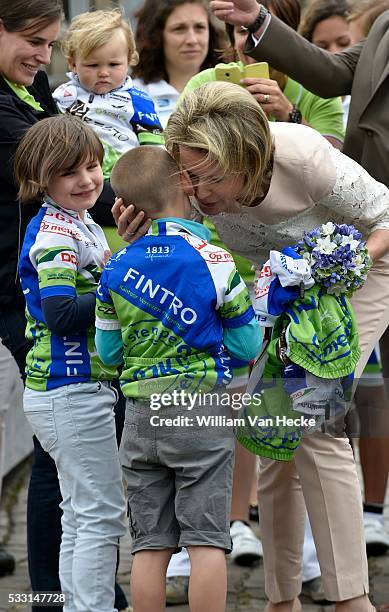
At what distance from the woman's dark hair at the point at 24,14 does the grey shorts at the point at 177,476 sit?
1295mm

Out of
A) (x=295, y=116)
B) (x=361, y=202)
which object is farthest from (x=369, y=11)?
(x=361, y=202)

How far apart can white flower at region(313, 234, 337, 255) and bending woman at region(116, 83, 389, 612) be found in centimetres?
23

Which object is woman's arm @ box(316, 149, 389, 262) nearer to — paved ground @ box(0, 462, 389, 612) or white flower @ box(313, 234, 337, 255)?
white flower @ box(313, 234, 337, 255)

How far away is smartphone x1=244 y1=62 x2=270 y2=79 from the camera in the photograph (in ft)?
13.2

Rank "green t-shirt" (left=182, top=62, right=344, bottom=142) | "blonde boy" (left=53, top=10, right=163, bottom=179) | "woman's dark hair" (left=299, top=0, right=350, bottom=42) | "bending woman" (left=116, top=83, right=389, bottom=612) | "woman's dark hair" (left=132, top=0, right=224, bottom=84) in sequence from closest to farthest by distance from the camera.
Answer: "bending woman" (left=116, top=83, right=389, bottom=612), "blonde boy" (left=53, top=10, right=163, bottom=179), "green t-shirt" (left=182, top=62, right=344, bottom=142), "woman's dark hair" (left=132, top=0, right=224, bottom=84), "woman's dark hair" (left=299, top=0, right=350, bottom=42)

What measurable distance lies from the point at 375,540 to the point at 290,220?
1.84m

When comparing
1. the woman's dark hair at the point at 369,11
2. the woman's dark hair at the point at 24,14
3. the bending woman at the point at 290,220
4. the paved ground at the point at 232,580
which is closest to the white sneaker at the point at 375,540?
the paved ground at the point at 232,580

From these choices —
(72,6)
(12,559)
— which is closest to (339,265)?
(12,559)

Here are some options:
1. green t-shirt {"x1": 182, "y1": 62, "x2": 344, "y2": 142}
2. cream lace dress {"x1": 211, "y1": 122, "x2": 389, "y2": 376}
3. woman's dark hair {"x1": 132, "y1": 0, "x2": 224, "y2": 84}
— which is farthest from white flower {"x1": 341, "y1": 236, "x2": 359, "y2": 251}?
woman's dark hair {"x1": 132, "y1": 0, "x2": 224, "y2": 84}

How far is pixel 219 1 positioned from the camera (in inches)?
156

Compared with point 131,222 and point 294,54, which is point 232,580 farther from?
point 294,54

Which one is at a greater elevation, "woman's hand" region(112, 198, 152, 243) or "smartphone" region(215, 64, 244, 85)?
"smartphone" region(215, 64, 244, 85)

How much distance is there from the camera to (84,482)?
3.41 metres

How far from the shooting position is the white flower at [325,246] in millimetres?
3215
